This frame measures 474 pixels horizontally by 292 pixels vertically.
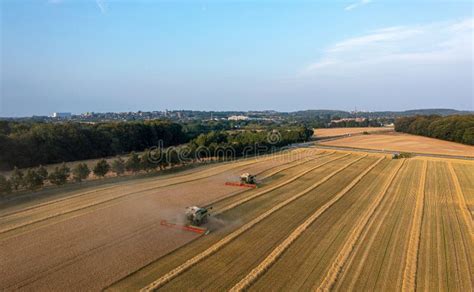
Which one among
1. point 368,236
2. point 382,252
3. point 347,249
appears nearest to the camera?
point 382,252

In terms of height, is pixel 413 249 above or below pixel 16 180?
below

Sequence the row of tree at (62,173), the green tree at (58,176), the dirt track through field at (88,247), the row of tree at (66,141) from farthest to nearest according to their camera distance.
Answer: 1. the row of tree at (66,141)
2. the green tree at (58,176)
3. the row of tree at (62,173)
4. the dirt track through field at (88,247)

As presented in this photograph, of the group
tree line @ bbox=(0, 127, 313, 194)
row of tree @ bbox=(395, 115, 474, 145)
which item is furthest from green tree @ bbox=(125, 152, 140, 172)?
row of tree @ bbox=(395, 115, 474, 145)

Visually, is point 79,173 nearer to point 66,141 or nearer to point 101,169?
point 101,169

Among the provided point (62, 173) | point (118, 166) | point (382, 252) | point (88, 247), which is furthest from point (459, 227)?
point (62, 173)

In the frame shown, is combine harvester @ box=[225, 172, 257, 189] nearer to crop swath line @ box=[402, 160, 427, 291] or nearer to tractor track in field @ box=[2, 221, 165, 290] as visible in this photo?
tractor track in field @ box=[2, 221, 165, 290]

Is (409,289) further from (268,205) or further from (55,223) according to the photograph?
(55,223)

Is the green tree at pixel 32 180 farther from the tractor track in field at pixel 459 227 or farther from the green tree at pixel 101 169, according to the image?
the tractor track in field at pixel 459 227

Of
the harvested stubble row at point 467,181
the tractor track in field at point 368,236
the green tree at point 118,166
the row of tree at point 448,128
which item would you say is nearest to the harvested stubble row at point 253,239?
the tractor track in field at point 368,236
